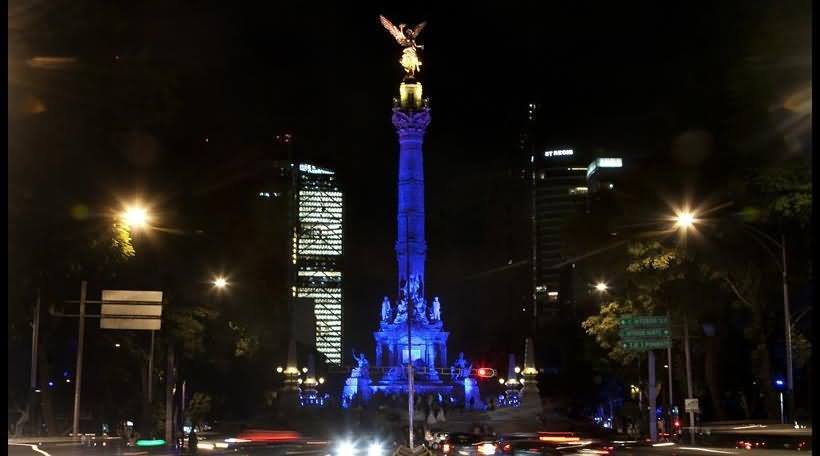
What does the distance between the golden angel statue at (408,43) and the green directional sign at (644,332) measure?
66.2 m

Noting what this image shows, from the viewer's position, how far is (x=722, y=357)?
189 ft

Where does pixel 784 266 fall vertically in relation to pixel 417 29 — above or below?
below

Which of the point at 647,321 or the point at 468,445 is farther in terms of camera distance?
the point at 647,321

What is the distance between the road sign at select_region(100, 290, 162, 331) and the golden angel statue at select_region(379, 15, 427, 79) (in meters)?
74.4

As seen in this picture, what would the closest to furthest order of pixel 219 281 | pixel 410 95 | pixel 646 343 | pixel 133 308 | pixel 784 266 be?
pixel 133 308, pixel 784 266, pixel 646 343, pixel 219 281, pixel 410 95

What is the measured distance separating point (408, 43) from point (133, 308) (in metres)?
75.3

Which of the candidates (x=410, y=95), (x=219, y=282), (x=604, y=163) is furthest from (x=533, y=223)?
(x=219, y=282)

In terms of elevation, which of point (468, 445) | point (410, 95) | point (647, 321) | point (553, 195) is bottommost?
point (468, 445)

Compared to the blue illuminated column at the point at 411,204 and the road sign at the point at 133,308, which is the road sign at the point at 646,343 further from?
the blue illuminated column at the point at 411,204

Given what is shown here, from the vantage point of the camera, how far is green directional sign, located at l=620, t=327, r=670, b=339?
133 feet

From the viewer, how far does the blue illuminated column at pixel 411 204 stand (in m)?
98.8

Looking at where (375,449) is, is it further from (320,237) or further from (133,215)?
(320,237)

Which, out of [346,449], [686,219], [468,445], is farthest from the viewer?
[686,219]

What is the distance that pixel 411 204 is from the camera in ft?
324
